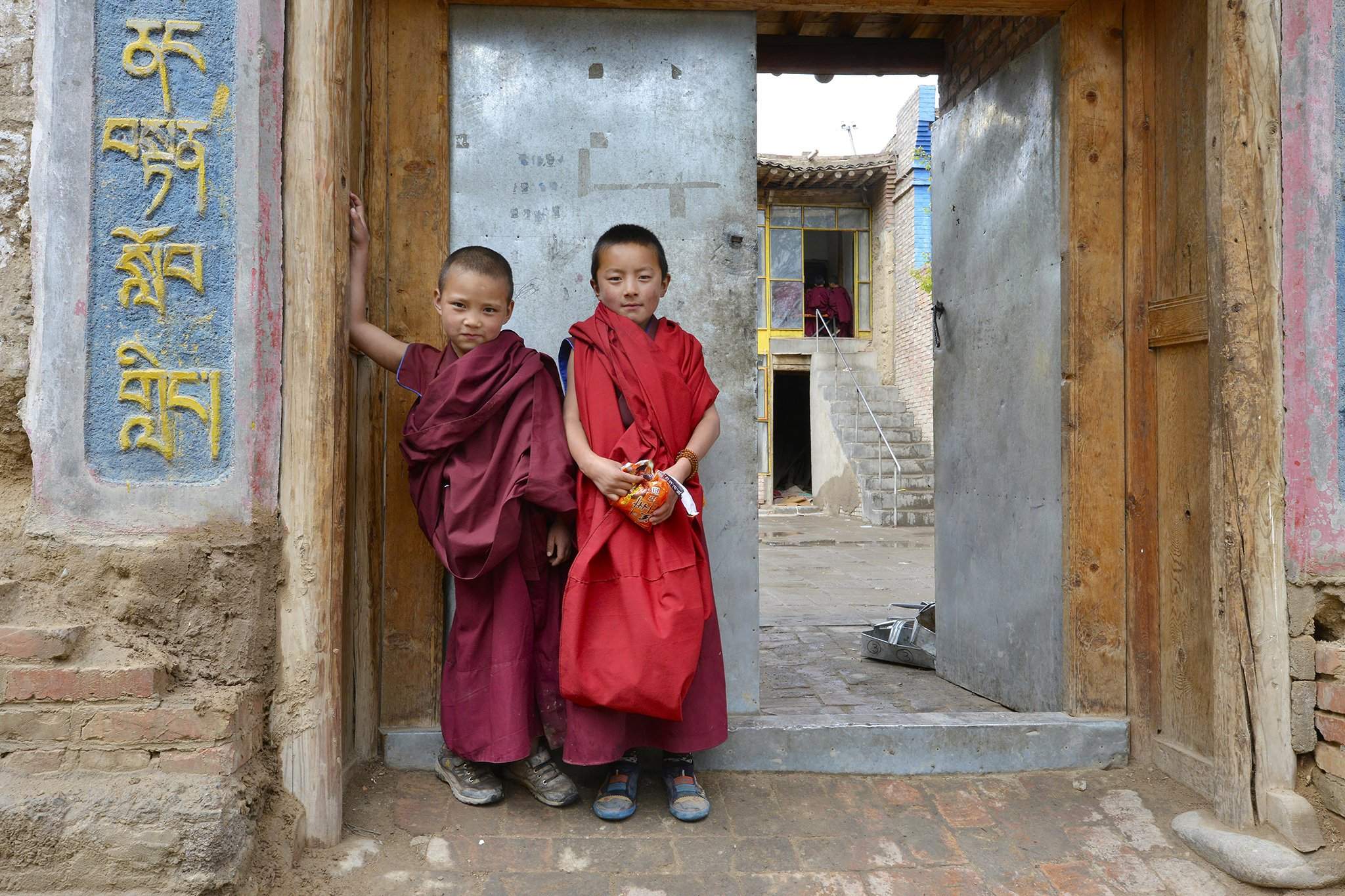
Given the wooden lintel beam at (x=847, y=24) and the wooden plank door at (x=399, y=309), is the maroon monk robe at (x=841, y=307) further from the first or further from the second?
the wooden plank door at (x=399, y=309)

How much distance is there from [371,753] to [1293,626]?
262 centimetres

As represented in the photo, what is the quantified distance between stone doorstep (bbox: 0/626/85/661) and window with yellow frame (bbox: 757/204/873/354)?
16297mm

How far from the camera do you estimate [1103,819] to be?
8.61 ft

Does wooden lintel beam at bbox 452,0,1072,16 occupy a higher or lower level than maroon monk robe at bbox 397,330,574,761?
higher

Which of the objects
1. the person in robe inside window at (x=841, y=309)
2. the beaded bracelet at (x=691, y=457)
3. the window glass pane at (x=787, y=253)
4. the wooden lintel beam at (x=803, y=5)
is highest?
the window glass pane at (x=787, y=253)

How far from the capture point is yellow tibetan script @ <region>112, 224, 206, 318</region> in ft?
7.41

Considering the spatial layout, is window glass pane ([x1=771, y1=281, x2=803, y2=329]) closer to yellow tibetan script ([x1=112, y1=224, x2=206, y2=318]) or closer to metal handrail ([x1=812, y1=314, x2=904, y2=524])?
metal handrail ([x1=812, y1=314, x2=904, y2=524])

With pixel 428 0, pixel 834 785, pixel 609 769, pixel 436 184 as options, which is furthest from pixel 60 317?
pixel 834 785

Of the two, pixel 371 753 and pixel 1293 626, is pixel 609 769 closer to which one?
pixel 371 753

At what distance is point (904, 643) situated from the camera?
4258mm

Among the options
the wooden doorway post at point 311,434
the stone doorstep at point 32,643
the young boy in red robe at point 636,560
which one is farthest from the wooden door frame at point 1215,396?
the young boy in red robe at point 636,560

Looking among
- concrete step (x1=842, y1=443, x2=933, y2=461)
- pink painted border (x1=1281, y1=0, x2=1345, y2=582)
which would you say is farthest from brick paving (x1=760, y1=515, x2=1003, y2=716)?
concrete step (x1=842, y1=443, x2=933, y2=461)

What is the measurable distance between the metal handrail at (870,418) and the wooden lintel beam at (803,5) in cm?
1021

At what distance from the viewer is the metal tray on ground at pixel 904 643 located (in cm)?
416
